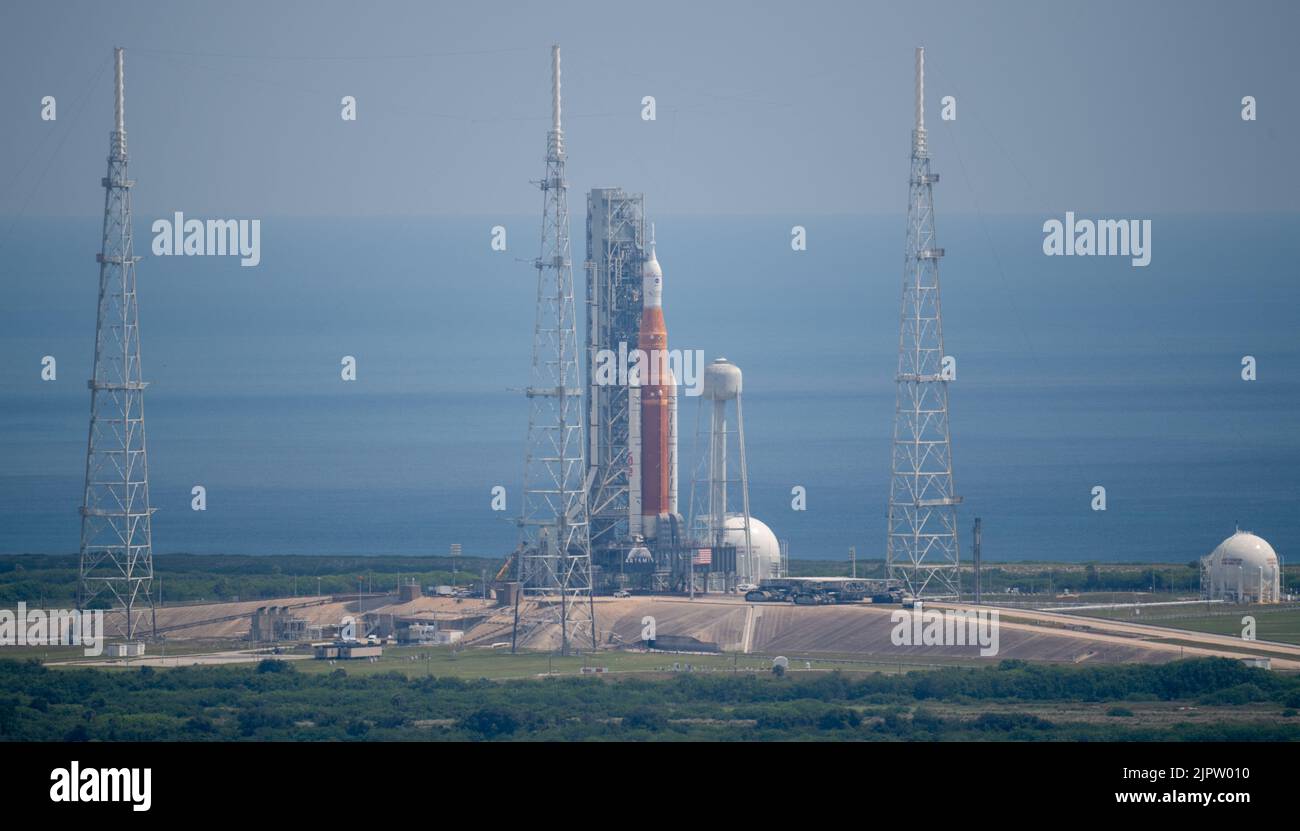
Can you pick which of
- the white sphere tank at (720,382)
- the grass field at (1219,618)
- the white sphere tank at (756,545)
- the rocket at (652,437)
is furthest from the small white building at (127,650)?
the grass field at (1219,618)

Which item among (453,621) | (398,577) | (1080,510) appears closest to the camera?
(453,621)

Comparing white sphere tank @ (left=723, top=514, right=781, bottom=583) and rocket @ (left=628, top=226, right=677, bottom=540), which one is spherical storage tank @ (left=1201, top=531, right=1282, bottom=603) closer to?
white sphere tank @ (left=723, top=514, right=781, bottom=583)

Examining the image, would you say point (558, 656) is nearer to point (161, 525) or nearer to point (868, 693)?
point (868, 693)

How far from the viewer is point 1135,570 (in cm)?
11256

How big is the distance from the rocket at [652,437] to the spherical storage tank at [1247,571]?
69.6 ft

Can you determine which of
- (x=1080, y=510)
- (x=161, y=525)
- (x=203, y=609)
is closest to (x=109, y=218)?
(x=203, y=609)

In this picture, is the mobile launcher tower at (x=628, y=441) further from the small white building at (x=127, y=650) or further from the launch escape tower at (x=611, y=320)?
the small white building at (x=127, y=650)

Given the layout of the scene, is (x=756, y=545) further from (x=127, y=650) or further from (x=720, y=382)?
A: (x=127, y=650)

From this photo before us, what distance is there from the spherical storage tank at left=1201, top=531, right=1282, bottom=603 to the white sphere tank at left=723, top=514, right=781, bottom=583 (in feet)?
55.7

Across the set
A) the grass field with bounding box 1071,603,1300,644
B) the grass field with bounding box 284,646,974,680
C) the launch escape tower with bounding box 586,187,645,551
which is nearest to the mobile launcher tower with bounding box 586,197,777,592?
the launch escape tower with bounding box 586,187,645,551

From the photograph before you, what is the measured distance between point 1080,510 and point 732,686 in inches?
4292

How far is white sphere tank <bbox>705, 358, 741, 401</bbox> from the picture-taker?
97000 millimetres

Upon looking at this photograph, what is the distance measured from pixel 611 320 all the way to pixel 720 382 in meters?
4.75

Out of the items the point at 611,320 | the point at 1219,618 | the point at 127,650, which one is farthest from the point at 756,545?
the point at 127,650
